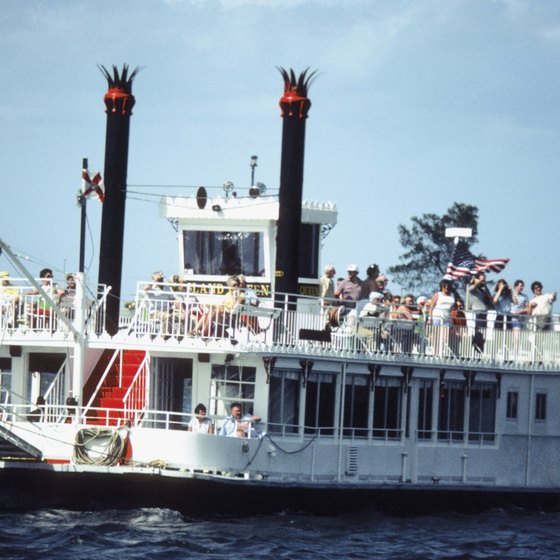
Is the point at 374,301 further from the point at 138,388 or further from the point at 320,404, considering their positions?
the point at 138,388

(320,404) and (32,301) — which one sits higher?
(32,301)

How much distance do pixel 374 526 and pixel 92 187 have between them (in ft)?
27.0

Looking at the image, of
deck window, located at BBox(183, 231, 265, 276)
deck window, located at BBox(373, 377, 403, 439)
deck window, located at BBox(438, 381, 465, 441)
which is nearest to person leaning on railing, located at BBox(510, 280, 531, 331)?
deck window, located at BBox(438, 381, 465, 441)

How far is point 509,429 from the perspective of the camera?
34812 mm

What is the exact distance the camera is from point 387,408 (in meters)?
32.7

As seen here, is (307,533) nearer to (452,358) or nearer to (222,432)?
(222,432)

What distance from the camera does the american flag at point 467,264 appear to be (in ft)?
117

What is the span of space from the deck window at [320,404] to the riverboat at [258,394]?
0.03 meters

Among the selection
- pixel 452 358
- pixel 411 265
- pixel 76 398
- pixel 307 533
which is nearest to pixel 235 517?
pixel 307 533

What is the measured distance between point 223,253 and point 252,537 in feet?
26.0

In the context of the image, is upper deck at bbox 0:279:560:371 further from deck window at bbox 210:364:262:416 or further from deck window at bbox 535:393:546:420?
deck window at bbox 535:393:546:420

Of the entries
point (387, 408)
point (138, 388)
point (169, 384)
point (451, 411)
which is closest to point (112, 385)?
point (138, 388)

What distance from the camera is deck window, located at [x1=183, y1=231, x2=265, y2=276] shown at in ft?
113

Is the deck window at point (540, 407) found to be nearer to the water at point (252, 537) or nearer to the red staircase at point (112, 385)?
the water at point (252, 537)
